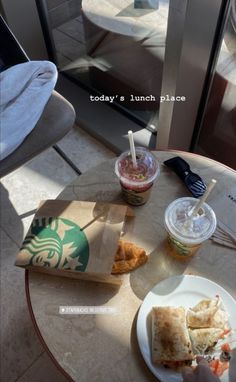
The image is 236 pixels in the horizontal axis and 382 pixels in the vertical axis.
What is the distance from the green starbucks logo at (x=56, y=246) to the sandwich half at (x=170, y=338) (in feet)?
0.59

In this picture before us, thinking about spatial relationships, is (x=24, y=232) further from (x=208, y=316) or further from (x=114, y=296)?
(x=208, y=316)

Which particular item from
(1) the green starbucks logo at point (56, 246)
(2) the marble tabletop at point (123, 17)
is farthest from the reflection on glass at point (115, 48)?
(1) the green starbucks logo at point (56, 246)

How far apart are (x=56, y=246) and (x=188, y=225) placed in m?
0.28

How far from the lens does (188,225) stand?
2.23ft

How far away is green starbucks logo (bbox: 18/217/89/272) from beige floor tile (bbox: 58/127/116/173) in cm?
80

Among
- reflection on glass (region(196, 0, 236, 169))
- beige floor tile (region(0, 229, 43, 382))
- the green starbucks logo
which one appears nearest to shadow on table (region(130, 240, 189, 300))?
the green starbucks logo

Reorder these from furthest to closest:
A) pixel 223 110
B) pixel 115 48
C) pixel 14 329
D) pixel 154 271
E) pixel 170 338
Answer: pixel 115 48, pixel 223 110, pixel 14 329, pixel 154 271, pixel 170 338

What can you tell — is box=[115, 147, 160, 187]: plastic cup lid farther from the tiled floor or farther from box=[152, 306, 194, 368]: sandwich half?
the tiled floor

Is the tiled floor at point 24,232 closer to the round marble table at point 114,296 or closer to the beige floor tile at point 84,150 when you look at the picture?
the beige floor tile at point 84,150

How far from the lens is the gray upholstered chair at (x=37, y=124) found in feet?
2.96

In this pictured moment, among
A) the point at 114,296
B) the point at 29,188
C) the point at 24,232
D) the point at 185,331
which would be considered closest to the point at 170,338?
the point at 185,331

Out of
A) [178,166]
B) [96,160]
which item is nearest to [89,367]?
[178,166]

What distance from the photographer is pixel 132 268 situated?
72 cm

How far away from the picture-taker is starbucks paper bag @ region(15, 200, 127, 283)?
67 centimetres
